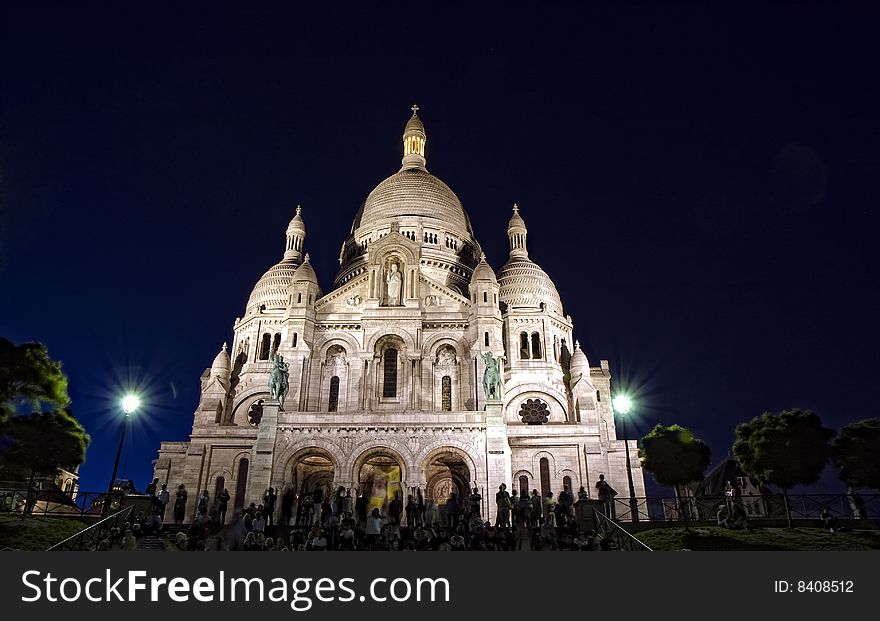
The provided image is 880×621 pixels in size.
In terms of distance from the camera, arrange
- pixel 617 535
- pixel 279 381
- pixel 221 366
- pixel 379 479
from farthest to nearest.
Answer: pixel 221 366 → pixel 379 479 → pixel 279 381 → pixel 617 535

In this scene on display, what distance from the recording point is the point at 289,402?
42.7 meters

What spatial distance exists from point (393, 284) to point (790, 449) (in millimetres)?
25705

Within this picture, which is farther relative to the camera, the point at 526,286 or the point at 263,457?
the point at 526,286

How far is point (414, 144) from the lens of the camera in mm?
75875

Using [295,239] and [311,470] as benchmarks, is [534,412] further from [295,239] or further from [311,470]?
[295,239]

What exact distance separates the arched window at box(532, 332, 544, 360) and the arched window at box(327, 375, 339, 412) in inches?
690

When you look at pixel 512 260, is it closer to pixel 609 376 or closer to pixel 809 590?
pixel 609 376

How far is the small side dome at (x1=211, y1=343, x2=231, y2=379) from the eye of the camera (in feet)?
183

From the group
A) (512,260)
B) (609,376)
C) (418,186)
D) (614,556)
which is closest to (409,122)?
(418,186)

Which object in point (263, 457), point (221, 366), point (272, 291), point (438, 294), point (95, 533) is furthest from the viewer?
point (272, 291)

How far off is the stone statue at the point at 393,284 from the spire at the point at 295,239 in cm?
1929

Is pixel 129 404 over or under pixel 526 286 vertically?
under

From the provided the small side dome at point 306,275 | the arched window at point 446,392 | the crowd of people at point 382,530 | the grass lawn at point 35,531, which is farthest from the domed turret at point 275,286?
the grass lawn at point 35,531

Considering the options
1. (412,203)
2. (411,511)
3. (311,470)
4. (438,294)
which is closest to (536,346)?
(438,294)
